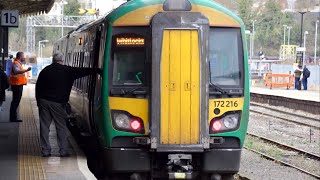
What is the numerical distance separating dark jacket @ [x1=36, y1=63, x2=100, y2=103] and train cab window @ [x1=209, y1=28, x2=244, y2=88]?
210 cm

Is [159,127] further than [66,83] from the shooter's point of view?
No

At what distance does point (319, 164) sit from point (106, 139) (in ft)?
22.9

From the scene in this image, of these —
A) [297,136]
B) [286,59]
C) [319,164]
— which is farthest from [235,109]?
[286,59]

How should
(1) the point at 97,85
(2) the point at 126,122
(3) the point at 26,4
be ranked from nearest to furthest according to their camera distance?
1. (2) the point at 126,122
2. (1) the point at 97,85
3. (3) the point at 26,4

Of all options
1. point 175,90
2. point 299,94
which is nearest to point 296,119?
point 299,94

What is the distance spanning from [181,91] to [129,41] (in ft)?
3.27

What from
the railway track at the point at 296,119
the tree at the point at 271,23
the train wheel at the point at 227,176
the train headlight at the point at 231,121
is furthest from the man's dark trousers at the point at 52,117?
the tree at the point at 271,23

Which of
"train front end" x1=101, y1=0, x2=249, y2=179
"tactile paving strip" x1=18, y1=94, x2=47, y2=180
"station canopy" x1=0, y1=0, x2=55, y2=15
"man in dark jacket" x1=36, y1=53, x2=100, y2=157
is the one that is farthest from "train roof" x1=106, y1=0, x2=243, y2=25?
"station canopy" x1=0, y1=0, x2=55, y2=15

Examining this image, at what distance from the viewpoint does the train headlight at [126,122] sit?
9.53 m

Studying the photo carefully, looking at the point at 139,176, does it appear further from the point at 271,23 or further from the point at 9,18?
the point at 271,23

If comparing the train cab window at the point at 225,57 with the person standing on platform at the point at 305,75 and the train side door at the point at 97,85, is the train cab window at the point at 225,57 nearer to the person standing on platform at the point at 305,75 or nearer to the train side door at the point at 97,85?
the train side door at the point at 97,85

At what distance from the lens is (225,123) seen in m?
9.66

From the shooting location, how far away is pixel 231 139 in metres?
9.72

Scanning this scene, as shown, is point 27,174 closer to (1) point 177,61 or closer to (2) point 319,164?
(1) point 177,61
